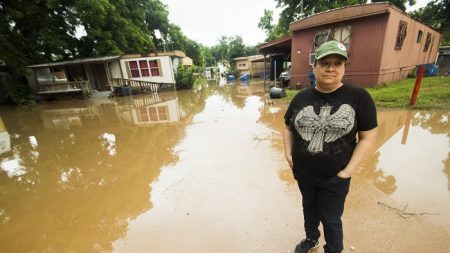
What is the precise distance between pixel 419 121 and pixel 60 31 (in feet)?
72.1

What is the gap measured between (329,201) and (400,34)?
1251cm

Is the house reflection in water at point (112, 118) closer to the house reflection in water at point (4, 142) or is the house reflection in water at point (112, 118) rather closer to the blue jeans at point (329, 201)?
the house reflection in water at point (4, 142)

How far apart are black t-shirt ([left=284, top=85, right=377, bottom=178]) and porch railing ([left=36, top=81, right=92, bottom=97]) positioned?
1805 cm

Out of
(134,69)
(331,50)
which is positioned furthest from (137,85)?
(331,50)

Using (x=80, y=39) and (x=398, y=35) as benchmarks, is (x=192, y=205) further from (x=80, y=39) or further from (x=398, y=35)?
(x=80, y=39)

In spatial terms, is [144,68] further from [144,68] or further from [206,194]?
[206,194]

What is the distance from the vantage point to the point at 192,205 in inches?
121

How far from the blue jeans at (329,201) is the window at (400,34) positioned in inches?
476

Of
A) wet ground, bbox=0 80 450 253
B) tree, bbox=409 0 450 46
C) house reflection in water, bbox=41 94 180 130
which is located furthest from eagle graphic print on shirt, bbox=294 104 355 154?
tree, bbox=409 0 450 46

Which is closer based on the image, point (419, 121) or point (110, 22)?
point (419, 121)

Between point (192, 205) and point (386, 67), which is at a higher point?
point (386, 67)

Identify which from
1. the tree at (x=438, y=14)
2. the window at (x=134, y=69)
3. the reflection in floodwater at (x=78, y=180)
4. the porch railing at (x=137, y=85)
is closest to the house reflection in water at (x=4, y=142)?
the reflection in floodwater at (x=78, y=180)

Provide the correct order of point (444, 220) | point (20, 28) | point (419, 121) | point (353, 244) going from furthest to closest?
point (20, 28), point (419, 121), point (444, 220), point (353, 244)

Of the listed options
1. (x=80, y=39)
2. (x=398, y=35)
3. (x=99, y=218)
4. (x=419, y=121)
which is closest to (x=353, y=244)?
(x=99, y=218)
